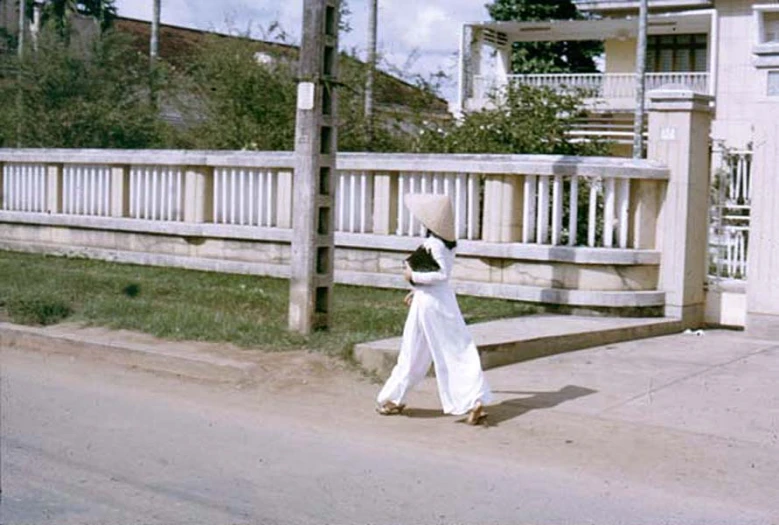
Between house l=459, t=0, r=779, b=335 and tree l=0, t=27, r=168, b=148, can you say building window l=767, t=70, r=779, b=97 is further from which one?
tree l=0, t=27, r=168, b=148

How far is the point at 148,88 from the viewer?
28.2 metres

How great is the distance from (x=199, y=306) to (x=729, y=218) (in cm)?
594

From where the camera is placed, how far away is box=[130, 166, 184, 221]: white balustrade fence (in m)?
16.8

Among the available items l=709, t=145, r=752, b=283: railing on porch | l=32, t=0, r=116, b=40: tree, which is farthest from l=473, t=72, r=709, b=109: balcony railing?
l=709, t=145, r=752, b=283: railing on porch

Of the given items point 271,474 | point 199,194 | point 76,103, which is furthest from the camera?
point 76,103

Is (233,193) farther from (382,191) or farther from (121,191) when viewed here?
(382,191)

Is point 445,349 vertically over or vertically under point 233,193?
under

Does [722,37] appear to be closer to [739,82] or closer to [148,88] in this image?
[739,82]

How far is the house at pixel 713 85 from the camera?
12.5 metres

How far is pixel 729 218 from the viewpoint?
43.8 ft

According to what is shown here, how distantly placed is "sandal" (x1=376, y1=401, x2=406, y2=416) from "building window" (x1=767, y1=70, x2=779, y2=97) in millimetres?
5807

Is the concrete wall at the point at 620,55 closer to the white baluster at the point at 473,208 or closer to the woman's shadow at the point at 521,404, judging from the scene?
the white baluster at the point at 473,208

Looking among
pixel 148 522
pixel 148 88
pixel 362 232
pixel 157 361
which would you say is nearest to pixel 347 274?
pixel 362 232

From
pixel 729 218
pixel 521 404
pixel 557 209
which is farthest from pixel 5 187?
pixel 521 404
